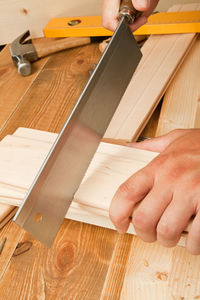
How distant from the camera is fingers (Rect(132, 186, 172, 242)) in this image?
722mm

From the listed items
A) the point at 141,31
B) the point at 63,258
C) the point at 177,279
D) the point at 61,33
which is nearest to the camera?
the point at 177,279

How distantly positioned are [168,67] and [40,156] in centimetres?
64

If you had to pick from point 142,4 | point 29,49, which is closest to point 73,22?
point 29,49

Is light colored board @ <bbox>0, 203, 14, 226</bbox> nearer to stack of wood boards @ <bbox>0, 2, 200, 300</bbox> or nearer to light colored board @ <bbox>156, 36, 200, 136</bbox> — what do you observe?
stack of wood boards @ <bbox>0, 2, 200, 300</bbox>

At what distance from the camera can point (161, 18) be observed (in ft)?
5.09

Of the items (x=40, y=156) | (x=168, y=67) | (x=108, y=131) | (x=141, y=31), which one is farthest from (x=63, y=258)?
(x=141, y=31)

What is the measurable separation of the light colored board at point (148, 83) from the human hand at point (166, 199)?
0.32 m

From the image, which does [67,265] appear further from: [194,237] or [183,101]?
[183,101]

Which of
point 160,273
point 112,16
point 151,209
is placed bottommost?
point 160,273

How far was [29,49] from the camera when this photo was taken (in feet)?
5.28

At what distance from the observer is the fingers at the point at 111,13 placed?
1.13 metres

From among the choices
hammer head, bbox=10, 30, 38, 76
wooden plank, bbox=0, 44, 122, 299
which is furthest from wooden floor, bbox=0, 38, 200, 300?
hammer head, bbox=10, 30, 38, 76

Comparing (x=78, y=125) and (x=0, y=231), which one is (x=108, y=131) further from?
(x=0, y=231)

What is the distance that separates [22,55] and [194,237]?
1222 mm
